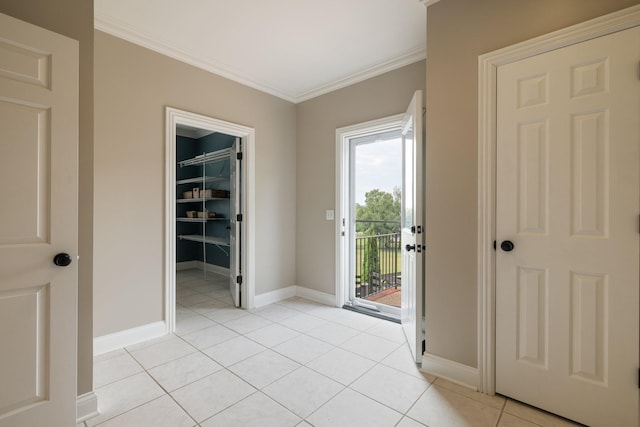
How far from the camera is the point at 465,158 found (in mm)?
1927

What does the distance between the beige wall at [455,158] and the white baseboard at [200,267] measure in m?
3.99

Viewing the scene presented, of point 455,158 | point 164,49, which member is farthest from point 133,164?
point 455,158

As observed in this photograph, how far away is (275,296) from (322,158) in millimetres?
1933

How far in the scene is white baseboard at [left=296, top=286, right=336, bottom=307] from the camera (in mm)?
3549

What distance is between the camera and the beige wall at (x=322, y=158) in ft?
10.4

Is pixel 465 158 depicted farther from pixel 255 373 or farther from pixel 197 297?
pixel 197 297

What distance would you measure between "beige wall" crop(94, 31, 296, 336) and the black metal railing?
7.59 ft

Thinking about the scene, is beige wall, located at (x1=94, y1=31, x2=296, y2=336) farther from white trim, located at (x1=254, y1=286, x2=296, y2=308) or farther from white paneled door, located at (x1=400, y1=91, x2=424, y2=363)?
white paneled door, located at (x1=400, y1=91, x2=424, y2=363)

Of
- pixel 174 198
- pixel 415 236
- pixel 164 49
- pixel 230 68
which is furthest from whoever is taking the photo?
pixel 230 68

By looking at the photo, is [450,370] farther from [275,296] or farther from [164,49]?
[164,49]

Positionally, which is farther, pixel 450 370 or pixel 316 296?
pixel 316 296

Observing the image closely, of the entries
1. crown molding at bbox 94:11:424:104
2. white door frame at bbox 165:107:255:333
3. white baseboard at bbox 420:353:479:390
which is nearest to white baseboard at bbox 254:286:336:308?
white door frame at bbox 165:107:255:333

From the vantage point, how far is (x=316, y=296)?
12.2 ft

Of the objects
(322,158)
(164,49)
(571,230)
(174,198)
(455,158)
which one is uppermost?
(164,49)
